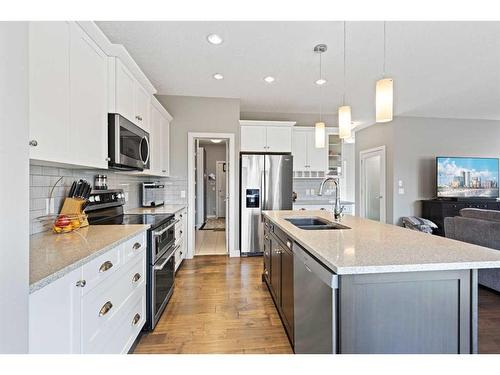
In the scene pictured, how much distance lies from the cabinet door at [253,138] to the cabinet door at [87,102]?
8.82 feet

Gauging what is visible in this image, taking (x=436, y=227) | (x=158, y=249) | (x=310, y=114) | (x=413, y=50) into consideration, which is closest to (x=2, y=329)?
(x=158, y=249)

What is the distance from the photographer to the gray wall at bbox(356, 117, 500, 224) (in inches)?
204

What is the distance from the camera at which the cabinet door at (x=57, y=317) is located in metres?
0.84

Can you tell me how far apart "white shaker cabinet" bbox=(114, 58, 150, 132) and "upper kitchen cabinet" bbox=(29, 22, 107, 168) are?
0.44 ft

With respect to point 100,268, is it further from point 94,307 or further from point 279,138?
point 279,138

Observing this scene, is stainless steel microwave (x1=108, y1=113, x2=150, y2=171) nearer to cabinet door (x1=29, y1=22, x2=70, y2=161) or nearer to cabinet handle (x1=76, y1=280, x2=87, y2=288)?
cabinet door (x1=29, y1=22, x2=70, y2=161)

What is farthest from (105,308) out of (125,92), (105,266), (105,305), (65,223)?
(125,92)

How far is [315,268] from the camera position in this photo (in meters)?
1.22

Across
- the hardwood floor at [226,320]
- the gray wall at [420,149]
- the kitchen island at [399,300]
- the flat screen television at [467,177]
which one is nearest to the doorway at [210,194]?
the hardwood floor at [226,320]

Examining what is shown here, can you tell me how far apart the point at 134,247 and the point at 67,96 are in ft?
3.41

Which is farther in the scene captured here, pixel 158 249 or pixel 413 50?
pixel 413 50

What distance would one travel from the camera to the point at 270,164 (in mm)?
4258
